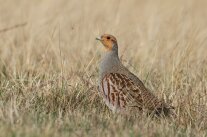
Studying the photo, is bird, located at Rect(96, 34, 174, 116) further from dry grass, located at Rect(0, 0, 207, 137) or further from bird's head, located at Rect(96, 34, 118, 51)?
bird's head, located at Rect(96, 34, 118, 51)

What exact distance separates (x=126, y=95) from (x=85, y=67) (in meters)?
1.36

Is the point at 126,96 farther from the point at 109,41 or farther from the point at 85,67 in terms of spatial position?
the point at 85,67

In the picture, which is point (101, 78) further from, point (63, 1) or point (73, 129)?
point (63, 1)

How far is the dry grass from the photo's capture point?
551 cm

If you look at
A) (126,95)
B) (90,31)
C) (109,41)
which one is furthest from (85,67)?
(90,31)

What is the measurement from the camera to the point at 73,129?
5.25 meters

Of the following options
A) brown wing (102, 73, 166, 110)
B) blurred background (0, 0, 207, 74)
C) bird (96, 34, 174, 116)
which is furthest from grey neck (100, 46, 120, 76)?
blurred background (0, 0, 207, 74)

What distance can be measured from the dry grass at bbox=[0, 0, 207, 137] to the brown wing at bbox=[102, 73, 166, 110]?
0.15 m

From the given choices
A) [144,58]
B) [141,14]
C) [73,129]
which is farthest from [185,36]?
[73,129]

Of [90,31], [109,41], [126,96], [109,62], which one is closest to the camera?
[126,96]

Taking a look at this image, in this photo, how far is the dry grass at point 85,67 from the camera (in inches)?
217

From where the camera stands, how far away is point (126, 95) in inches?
251

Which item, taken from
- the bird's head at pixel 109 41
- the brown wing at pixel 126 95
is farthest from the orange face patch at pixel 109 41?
the brown wing at pixel 126 95

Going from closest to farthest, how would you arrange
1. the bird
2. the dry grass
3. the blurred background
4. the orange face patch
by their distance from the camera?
the dry grass, the bird, the orange face patch, the blurred background
